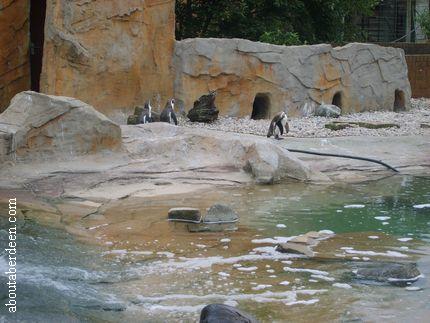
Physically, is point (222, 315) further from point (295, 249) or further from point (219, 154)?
point (219, 154)

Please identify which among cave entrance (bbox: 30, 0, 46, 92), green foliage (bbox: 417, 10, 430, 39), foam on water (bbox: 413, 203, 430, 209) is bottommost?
foam on water (bbox: 413, 203, 430, 209)

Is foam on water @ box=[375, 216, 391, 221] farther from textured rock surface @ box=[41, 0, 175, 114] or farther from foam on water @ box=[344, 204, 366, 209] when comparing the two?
textured rock surface @ box=[41, 0, 175, 114]

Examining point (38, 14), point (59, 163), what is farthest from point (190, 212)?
point (38, 14)

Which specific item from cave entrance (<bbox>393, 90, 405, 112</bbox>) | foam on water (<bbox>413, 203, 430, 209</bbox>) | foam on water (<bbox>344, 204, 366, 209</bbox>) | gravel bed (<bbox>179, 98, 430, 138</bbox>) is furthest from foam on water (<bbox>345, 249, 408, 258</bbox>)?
cave entrance (<bbox>393, 90, 405, 112</bbox>)

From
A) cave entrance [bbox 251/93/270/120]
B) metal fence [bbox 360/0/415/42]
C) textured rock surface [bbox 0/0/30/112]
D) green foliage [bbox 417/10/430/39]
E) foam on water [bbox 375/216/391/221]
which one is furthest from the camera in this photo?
metal fence [bbox 360/0/415/42]

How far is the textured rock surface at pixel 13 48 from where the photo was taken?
14.4 m

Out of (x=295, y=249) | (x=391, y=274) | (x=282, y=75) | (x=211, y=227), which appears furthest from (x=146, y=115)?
(x=391, y=274)

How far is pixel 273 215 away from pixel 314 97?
27.0ft

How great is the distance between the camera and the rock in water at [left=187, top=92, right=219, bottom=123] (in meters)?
13.8

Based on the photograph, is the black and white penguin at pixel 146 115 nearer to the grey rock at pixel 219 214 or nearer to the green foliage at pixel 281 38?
the green foliage at pixel 281 38

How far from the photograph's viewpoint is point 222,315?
168 inches

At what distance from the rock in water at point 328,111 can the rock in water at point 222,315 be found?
11049 millimetres

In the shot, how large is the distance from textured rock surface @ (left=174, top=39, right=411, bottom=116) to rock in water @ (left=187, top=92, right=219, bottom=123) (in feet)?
2.12

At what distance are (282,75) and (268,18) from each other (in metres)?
3.11
